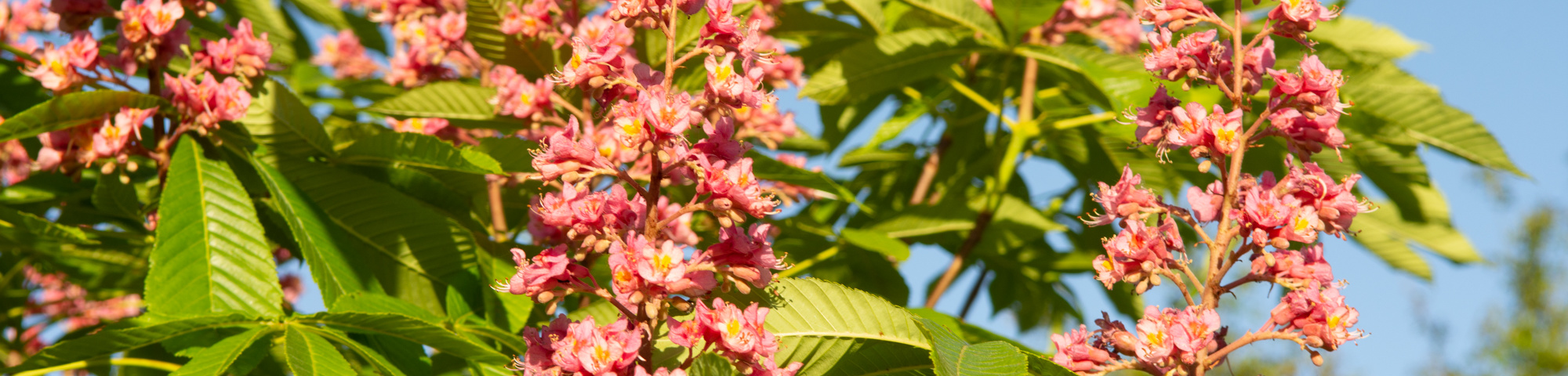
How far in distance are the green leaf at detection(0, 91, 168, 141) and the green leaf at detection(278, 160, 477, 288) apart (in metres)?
0.38

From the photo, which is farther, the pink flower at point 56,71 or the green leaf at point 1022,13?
the green leaf at point 1022,13

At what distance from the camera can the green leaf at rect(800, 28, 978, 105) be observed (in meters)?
2.92

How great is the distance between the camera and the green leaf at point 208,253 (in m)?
1.99

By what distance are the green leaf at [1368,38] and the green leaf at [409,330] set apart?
10.3ft

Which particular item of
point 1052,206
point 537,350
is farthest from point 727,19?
point 1052,206

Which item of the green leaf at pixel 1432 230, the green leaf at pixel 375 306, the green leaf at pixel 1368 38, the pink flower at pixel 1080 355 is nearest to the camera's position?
the pink flower at pixel 1080 355

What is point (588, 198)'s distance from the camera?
5.06 feet

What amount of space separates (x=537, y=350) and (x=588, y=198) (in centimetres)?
25

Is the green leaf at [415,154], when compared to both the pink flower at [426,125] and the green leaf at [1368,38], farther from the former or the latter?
the green leaf at [1368,38]

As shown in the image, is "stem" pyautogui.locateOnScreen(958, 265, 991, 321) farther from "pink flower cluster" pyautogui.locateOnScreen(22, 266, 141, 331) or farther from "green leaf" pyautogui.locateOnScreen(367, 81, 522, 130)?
"pink flower cluster" pyautogui.locateOnScreen(22, 266, 141, 331)

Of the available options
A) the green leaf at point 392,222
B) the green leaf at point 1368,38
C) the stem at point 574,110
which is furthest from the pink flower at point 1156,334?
the green leaf at point 1368,38

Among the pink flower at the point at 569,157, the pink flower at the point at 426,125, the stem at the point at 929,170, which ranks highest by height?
the pink flower at the point at 569,157

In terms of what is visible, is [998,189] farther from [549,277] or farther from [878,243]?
[549,277]

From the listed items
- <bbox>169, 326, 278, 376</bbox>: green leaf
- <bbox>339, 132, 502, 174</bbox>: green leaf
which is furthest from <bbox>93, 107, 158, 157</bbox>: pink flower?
<bbox>169, 326, 278, 376</bbox>: green leaf
